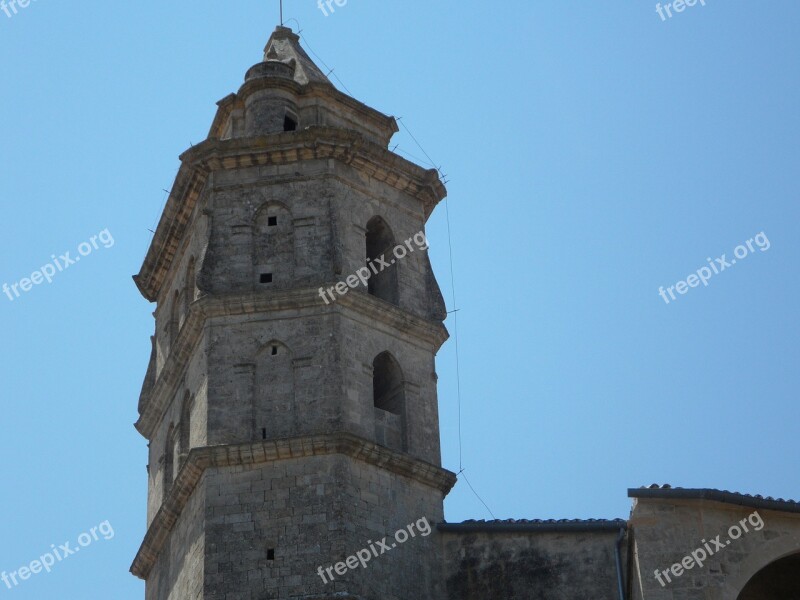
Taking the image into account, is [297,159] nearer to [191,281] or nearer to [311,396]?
[191,281]

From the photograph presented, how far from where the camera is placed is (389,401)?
28.4 meters

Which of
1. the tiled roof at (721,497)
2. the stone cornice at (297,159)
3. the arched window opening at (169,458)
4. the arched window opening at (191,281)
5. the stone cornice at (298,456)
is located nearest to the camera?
the tiled roof at (721,497)

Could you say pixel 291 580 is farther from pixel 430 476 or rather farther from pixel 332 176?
pixel 332 176

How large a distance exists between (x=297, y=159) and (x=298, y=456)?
6.15 m

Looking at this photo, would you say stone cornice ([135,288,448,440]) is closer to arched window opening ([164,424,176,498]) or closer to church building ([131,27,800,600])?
church building ([131,27,800,600])

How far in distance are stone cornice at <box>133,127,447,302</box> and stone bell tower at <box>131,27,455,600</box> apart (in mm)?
26

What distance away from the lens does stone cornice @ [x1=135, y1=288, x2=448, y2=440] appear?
91.8 ft

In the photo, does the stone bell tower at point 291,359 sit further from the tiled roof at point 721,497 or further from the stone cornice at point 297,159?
A: the tiled roof at point 721,497

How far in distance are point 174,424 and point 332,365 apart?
3.72m

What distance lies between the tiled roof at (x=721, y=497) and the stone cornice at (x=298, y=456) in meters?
6.44

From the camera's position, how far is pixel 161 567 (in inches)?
1118

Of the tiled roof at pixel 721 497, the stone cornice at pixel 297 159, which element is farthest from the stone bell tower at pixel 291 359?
the tiled roof at pixel 721 497

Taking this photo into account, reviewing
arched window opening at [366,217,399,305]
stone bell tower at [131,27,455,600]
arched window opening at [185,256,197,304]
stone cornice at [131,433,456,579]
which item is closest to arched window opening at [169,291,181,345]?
stone bell tower at [131,27,455,600]

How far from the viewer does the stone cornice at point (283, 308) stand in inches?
1101
